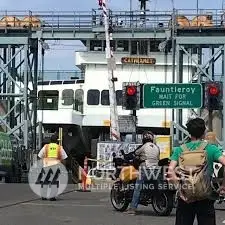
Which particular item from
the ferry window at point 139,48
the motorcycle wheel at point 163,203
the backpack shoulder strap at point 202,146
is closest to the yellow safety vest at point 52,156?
the motorcycle wheel at point 163,203

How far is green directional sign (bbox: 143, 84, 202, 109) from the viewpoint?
27.6 meters

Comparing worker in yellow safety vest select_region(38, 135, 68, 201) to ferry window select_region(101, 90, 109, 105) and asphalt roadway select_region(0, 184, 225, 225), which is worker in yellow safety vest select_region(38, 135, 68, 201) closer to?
asphalt roadway select_region(0, 184, 225, 225)

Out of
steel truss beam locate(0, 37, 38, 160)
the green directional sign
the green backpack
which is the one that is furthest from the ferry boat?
the green backpack

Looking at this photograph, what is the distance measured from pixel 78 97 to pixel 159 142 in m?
20.2

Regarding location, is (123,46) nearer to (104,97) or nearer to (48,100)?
(104,97)

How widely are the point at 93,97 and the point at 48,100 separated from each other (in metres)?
4.33

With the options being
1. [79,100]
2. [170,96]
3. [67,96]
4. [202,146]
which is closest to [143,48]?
[79,100]

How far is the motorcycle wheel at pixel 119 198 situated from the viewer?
1338cm

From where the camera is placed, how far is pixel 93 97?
156 feet

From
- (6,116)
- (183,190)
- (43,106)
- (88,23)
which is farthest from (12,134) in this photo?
(183,190)

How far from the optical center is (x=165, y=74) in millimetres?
45844

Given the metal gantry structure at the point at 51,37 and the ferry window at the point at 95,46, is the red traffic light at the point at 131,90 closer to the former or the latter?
the metal gantry structure at the point at 51,37

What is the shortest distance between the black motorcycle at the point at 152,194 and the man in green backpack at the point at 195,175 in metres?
5.22

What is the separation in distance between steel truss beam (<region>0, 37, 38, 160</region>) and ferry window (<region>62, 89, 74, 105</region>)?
755cm
